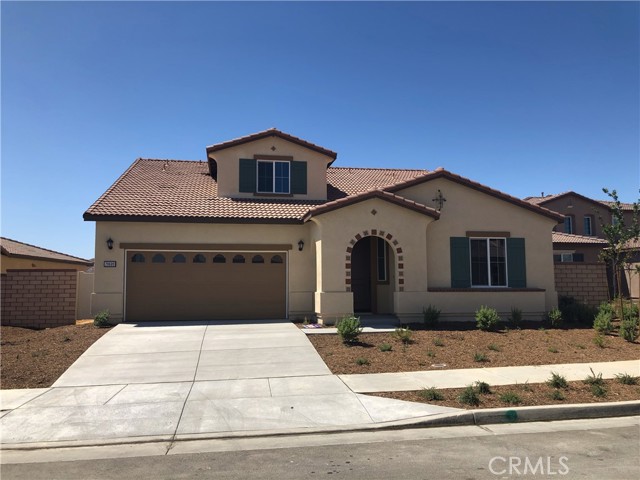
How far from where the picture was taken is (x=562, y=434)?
21.8 ft

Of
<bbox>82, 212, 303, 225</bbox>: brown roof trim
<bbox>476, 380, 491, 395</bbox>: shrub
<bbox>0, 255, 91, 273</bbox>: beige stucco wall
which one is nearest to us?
<bbox>476, 380, 491, 395</bbox>: shrub

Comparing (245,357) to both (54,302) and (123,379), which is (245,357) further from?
(54,302)

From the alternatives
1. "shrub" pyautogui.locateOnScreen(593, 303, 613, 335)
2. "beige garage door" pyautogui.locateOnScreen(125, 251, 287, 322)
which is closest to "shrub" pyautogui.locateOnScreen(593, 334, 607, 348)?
"shrub" pyautogui.locateOnScreen(593, 303, 613, 335)

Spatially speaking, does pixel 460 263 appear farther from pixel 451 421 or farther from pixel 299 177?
pixel 451 421

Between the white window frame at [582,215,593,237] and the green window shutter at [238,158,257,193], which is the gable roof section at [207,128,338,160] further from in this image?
the white window frame at [582,215,593,237]

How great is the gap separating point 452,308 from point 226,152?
32.8 ft

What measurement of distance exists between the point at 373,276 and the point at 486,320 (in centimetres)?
433

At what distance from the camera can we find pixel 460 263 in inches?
638

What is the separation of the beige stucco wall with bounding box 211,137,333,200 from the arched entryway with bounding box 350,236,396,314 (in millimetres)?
2960

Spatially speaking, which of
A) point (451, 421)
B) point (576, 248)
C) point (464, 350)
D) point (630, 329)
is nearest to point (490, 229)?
point (630, 329)

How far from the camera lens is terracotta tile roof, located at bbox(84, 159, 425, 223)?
16.0 m

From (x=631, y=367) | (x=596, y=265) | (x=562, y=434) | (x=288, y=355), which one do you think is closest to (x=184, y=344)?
(x=288, y=355)

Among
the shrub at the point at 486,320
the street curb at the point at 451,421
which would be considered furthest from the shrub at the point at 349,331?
the street curb at the point at 451,421

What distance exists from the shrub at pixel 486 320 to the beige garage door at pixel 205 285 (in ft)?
20.9
